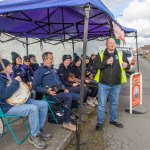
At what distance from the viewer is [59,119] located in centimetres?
548

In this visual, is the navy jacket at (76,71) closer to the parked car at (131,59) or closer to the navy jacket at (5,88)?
the navy jacket at (5,88)

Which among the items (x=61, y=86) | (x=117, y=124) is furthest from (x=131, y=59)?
(x=61, y=86)

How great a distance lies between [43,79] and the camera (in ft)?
17.4

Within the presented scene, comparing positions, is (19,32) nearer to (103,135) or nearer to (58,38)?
(58,38)

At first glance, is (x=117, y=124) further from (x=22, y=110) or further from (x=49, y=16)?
(x=49, y=16)

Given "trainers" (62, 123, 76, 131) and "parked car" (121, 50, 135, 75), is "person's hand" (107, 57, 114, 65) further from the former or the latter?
"parked car" (121, 50, 135, 75)

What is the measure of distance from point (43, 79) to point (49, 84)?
0.16 metres

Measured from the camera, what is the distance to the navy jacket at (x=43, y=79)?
5207 millimetres

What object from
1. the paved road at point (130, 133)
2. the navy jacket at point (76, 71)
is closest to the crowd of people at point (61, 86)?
the paved road at point (130, 133)

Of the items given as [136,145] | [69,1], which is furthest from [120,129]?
[69,1]

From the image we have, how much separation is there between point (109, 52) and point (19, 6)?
239 centimetres

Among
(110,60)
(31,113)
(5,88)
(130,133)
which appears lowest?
(130,133)

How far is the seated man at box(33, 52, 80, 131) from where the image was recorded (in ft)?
17.0

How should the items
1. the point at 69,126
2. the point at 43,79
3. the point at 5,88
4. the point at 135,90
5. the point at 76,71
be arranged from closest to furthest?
1. the point at 5,88
2. the point at 69,126
3. the point at 43,79
4. the point at 135,90
5. the point at 76,71
